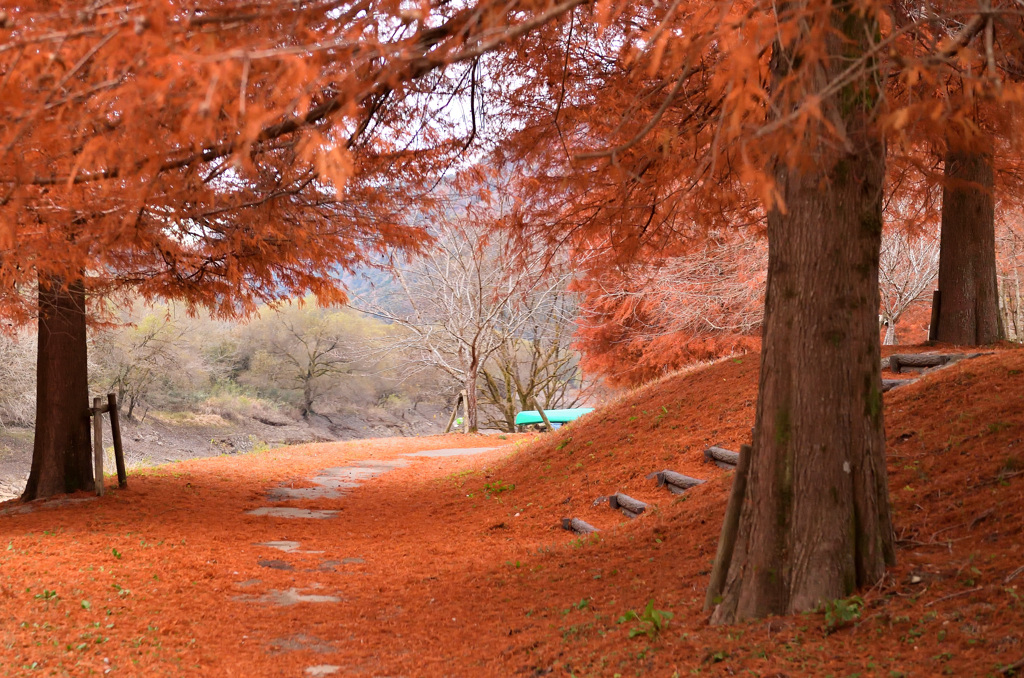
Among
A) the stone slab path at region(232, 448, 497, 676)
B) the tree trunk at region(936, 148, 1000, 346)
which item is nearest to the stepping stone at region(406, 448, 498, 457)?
the stone slab path at region(232, 448, 497, 676)

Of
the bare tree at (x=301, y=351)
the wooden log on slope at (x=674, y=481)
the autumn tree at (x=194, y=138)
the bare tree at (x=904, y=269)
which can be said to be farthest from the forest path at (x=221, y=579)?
the bare tree at (x=301, y=351)

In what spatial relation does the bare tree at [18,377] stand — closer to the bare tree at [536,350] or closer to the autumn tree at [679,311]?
the bare tree at [536,350]

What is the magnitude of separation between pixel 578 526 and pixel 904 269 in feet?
34.1

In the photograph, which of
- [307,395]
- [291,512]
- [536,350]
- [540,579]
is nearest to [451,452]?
[291,512]

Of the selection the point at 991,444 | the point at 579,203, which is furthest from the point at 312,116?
the point at 991,444

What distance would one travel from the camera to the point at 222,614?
5.53 metres

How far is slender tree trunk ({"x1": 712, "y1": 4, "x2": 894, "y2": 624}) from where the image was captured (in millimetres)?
3961

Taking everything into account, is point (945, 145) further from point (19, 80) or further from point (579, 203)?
point (19, 80)

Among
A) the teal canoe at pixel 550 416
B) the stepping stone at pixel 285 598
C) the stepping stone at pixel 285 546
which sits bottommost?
the teal canoe at pixel 550 416

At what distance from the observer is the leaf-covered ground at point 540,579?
369 centimetres

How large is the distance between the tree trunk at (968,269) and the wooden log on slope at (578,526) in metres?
5.47

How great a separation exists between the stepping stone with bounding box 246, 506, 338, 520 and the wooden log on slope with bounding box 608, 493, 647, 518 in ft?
11.7

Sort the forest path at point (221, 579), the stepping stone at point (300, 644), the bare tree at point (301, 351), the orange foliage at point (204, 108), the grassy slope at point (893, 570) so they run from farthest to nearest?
the bare tree at point (301, 351) < the stepping stone at point (300, 644) < the forest path at point (221, 579) < the grassy slope at point (893, 570) < the orange foliage at point (204, 108)

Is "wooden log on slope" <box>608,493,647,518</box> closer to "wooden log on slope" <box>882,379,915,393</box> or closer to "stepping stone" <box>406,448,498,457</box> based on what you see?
"wooden log on slope" <box>882,379,915,393</box>
